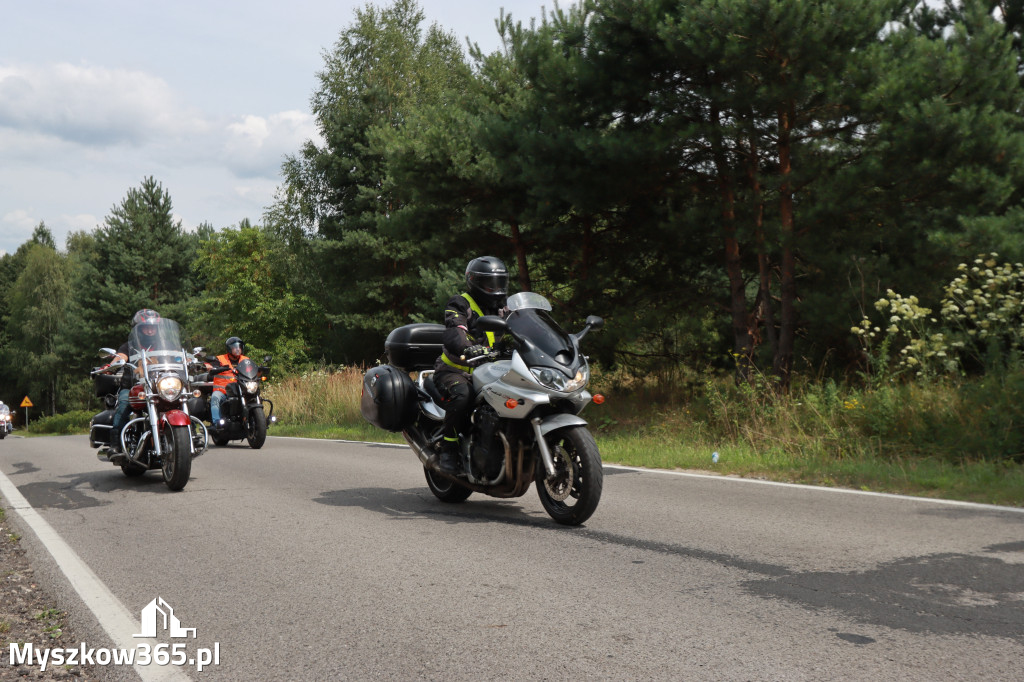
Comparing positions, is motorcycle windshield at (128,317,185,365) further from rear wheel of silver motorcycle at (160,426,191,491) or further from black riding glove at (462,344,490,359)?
black riding glove at (462,344,490,359)

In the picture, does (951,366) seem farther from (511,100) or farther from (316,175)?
(316,175)

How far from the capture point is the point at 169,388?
9086mm

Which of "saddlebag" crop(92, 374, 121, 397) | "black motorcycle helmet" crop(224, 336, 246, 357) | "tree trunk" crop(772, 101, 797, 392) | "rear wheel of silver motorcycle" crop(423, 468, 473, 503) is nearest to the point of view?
"rear wheel of silver motorcycle" crop(423, 468, 473, 503)

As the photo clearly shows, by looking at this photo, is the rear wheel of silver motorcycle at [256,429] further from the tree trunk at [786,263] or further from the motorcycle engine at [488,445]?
the motorcycle engine at [488,445]

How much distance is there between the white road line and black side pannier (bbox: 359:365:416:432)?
2.53m

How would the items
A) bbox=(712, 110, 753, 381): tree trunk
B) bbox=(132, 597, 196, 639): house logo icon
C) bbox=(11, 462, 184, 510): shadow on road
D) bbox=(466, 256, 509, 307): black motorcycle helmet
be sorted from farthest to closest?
bbox=(712, 110, 753, 381): tree trunk → bbox=(11, 462, 184, 510): shadow on road → bbox=(466, 256, 509, 307): black motorcycle helmet → bbox=(132, 597, 196, 639): house logo icon

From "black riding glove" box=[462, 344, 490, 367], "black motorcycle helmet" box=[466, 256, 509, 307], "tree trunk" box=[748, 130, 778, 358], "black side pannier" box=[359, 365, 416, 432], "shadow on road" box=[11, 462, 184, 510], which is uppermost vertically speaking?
"tree trunk" box=[748, 130, 778, 358]

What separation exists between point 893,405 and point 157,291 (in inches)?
2416

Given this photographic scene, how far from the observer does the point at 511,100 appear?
1781 cm

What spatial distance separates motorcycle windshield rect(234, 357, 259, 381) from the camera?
48.5ft

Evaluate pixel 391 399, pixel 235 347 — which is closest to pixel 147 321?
pixel 391 399

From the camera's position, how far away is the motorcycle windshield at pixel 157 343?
377 inches

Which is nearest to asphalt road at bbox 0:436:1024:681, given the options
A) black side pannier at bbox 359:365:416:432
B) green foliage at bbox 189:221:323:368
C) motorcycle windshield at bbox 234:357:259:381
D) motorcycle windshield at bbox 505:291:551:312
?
black side pannier at bbox 359:365:416:432

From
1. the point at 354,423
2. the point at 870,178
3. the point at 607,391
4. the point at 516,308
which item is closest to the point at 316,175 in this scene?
the point at 354,423
